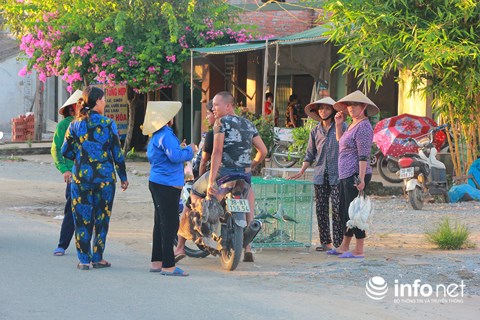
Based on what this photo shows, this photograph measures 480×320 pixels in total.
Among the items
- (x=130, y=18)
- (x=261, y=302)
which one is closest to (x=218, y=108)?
(x=261, y=302)

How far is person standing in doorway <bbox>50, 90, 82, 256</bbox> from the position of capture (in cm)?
920

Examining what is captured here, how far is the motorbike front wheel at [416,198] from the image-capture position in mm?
13242

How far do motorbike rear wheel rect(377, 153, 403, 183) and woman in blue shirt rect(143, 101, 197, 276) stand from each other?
26.7 feet

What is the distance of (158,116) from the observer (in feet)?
27.4

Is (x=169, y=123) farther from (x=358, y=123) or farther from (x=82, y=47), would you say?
(x=82, y=47)

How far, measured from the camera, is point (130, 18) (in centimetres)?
→ 2164

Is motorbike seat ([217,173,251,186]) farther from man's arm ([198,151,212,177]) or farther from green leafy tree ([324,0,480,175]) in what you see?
green leafy tree ([324,0,480,175])

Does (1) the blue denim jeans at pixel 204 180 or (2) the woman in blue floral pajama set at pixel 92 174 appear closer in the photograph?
(2) the woman in blue floral pajama set at pixel 92 174

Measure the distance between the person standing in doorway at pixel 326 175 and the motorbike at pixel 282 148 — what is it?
7778 mm

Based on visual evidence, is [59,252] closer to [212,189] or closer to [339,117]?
[212,189]

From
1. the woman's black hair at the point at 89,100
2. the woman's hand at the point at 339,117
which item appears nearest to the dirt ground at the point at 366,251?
the woman's hand at the point at 339,117

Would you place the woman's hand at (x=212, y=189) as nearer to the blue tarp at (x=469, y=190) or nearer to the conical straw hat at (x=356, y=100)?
the conical straw hat at (x=356, y=100)

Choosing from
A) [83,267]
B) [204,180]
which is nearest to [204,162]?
[204,180]

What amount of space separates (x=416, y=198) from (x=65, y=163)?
5972mm
